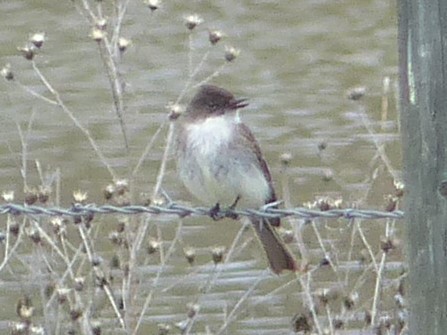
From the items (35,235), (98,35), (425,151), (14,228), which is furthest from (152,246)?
(425,151)

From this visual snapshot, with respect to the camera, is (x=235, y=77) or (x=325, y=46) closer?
(x=235, y=77)

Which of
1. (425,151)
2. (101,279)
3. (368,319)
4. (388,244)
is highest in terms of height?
(425,151)

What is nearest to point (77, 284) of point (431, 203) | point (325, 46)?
point (431, 203)

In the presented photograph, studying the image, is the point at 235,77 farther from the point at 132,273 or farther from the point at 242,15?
the point at 132,273

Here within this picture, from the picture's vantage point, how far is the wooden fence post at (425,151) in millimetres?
3023

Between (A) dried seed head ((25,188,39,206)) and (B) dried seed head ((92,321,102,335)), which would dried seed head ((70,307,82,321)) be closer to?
(B) dried seed head ((92,321,102,335))

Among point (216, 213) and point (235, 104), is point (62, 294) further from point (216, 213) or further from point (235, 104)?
point (235, 104)

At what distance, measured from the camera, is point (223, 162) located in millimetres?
5535

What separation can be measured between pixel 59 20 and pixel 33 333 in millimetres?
8172

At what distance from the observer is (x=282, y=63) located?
11773 mm

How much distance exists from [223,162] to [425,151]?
8.24ft

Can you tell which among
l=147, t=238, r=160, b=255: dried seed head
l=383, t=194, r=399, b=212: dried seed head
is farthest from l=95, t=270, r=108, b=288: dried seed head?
l=383, t=194, r=399, b=212: dried seed head

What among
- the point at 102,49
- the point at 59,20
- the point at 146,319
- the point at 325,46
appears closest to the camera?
the point at 102,49

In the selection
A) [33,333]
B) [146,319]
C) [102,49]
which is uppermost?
[102,49]
